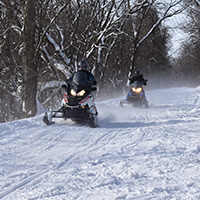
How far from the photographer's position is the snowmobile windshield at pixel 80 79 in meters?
6.94

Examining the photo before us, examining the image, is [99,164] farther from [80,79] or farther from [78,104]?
[80,79]

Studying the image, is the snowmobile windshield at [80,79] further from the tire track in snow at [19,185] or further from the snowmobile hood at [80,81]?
the tire track in snow at [19,185]

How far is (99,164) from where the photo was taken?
346 cm

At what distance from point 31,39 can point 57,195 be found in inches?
330

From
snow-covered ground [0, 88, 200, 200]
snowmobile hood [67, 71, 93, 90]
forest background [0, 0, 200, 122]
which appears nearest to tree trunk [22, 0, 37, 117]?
forest background [0, 0, 200, 122]

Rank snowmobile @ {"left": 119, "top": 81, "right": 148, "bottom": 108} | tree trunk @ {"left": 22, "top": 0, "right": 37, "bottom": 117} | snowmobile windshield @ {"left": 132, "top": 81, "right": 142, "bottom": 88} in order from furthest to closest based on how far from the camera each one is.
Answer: snowmobile windshield @ {"left": 132, "top": 81, "right": 142, "bottom": 88} < snowmobile @ {"left": 119, "top": 81, "right": 148, "bottom": 108} < tree trunk @ {"left": 22, "top": 0, "right": 37, "bottom": 117}

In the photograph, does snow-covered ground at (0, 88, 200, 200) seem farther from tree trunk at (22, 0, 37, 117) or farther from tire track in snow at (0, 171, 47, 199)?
tree trunk at (22, 0, 37, 117)

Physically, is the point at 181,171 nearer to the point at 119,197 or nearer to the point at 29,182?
the point at 119,197

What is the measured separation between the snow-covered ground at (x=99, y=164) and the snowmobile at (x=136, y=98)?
5.42m

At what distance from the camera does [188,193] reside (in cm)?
251

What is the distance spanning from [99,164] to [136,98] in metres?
8.09

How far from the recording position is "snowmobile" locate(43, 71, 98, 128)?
21.2 ft

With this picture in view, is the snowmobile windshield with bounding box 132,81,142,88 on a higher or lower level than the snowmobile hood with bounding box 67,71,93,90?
lower

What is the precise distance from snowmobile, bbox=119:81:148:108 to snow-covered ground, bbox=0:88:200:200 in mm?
5416
